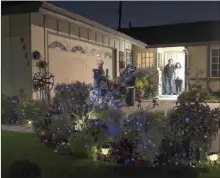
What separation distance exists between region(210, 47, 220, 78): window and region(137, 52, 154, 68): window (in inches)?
35.1

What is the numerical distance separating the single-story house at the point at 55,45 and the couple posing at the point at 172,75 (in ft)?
2.04

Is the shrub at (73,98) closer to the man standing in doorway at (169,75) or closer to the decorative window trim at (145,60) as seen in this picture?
the decorative window trim at (145,60)

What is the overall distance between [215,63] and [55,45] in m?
2.84

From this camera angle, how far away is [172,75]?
3.90 meters

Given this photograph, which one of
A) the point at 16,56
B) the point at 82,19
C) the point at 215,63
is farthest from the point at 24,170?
the point at 215,63

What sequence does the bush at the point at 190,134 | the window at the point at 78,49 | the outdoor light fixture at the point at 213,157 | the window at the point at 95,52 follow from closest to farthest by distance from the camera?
the bush at the point at 190,134, the outdoor light fixture at the point at 213,157, the window at the point at 95,52, the window at the point at 78,49

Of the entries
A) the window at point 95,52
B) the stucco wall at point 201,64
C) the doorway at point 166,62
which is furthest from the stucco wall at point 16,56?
the stucco wall at point 201,64

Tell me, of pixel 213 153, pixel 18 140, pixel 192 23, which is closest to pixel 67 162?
pixel 18 140

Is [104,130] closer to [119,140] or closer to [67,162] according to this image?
[119,140]

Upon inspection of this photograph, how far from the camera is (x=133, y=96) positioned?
13.7 ft

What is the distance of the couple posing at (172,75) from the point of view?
385 centimetres

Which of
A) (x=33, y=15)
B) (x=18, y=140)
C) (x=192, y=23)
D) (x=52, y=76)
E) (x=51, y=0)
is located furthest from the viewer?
→ (x=33, y=15)

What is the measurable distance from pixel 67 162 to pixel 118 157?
632 millimetres

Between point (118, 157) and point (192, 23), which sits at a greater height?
point (192, 23)
